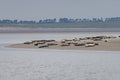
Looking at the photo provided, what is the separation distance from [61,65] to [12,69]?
14.1ft

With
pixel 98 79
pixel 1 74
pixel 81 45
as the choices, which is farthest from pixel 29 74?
pixel 81 45

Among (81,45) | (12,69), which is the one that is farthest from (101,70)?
(81,45)

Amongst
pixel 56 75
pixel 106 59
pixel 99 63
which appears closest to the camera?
pixel 56 75

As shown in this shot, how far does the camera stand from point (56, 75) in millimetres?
25359

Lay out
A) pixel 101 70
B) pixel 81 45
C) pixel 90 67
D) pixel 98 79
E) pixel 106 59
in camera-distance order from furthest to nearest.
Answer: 1. pixel 81 45
2. pixel 106 59
3. pixel 90 67
4. pixel 101 70
5. pixel 98 79

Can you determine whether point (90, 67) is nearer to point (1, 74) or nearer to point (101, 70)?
point (101, 70)

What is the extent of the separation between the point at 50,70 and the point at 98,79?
5334 millimetres

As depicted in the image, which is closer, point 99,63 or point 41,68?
point 41,68

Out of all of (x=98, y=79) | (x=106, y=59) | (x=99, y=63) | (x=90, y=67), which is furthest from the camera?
(x=106, y=59)

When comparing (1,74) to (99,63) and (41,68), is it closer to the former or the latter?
(41,68)

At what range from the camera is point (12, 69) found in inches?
1144

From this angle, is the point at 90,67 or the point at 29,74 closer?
the point at 29,74

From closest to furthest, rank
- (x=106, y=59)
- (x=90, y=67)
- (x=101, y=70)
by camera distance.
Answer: (x=101, y=70), (x=90, y=67), (x=106, y=59)

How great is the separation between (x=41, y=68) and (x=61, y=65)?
7.97 ft
